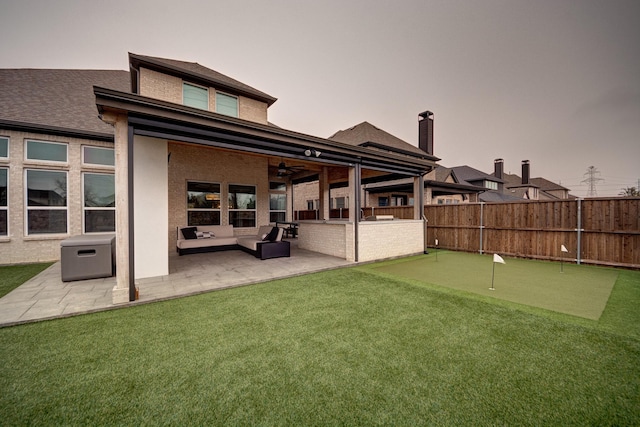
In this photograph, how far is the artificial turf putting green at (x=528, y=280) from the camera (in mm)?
4117

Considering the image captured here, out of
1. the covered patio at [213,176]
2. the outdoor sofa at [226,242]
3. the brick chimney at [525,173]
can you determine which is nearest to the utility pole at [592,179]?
the brick chimney at [525,173]

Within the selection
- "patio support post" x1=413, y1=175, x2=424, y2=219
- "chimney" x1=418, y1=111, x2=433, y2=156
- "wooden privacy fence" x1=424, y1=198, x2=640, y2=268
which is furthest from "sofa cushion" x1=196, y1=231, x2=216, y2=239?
"chimney" x1=418, y1=111, x2=433, y2=156

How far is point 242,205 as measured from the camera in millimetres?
10953

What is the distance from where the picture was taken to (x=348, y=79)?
45.2 ft

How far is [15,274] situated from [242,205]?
6.77 meters

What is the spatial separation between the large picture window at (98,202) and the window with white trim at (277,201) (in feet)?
21.4

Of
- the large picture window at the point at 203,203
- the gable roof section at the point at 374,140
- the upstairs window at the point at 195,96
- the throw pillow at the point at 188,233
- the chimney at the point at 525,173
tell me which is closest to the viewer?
the throw pillow at the point at 188,233

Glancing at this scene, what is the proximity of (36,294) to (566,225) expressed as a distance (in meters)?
13.8

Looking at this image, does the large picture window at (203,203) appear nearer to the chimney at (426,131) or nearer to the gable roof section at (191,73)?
the gable roof section at (191,73)

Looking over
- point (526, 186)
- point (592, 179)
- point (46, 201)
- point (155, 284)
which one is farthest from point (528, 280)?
point (592, 179)

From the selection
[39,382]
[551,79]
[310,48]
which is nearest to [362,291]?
[39,382]

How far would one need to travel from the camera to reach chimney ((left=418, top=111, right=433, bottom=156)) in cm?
2081

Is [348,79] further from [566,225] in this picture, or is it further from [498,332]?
[498,332]

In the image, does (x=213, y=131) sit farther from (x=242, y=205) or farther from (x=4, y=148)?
(x=4, y=148)
